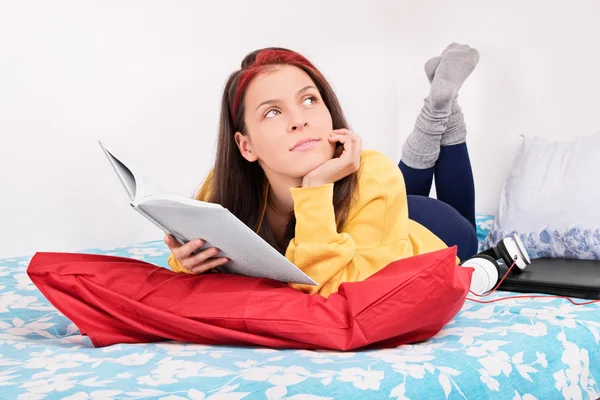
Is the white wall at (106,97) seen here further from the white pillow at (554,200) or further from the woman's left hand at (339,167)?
the white pillow at (554,200)

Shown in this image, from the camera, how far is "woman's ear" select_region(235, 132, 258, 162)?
147 centimetres

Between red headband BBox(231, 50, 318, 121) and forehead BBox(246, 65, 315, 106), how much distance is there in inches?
0.6

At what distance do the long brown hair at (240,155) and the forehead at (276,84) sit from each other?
2cm

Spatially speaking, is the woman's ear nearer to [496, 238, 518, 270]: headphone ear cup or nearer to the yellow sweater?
the yellow sweater

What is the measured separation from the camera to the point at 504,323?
4.17 feet

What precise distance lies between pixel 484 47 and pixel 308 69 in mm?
1447

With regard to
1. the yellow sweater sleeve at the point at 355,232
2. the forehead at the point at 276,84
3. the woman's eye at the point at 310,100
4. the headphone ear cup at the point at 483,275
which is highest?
the forehead at the point at 276,84

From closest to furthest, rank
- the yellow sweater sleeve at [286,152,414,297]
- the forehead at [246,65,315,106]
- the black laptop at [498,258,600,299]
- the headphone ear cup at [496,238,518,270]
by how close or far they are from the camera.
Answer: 1. the yellow sweater sleeve at [286,152,414,297]
2. the forehead at [246,65,315,106]
3. the black laptop at [498,258,600,299]
4. the headphone ear cup at [496,238,518,270]

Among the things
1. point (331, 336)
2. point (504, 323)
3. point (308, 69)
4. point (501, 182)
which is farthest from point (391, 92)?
point (331, 336)

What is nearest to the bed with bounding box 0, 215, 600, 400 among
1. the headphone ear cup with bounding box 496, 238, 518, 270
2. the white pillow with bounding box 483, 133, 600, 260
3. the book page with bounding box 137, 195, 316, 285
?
the book page with bounding box 137, 195, 316, 285

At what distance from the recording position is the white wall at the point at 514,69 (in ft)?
8.07

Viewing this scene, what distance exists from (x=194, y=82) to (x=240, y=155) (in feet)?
3.43

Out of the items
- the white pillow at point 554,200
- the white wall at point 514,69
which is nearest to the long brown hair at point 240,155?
the white pillow at point 554,200

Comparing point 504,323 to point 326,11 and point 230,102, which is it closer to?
point 230,102
